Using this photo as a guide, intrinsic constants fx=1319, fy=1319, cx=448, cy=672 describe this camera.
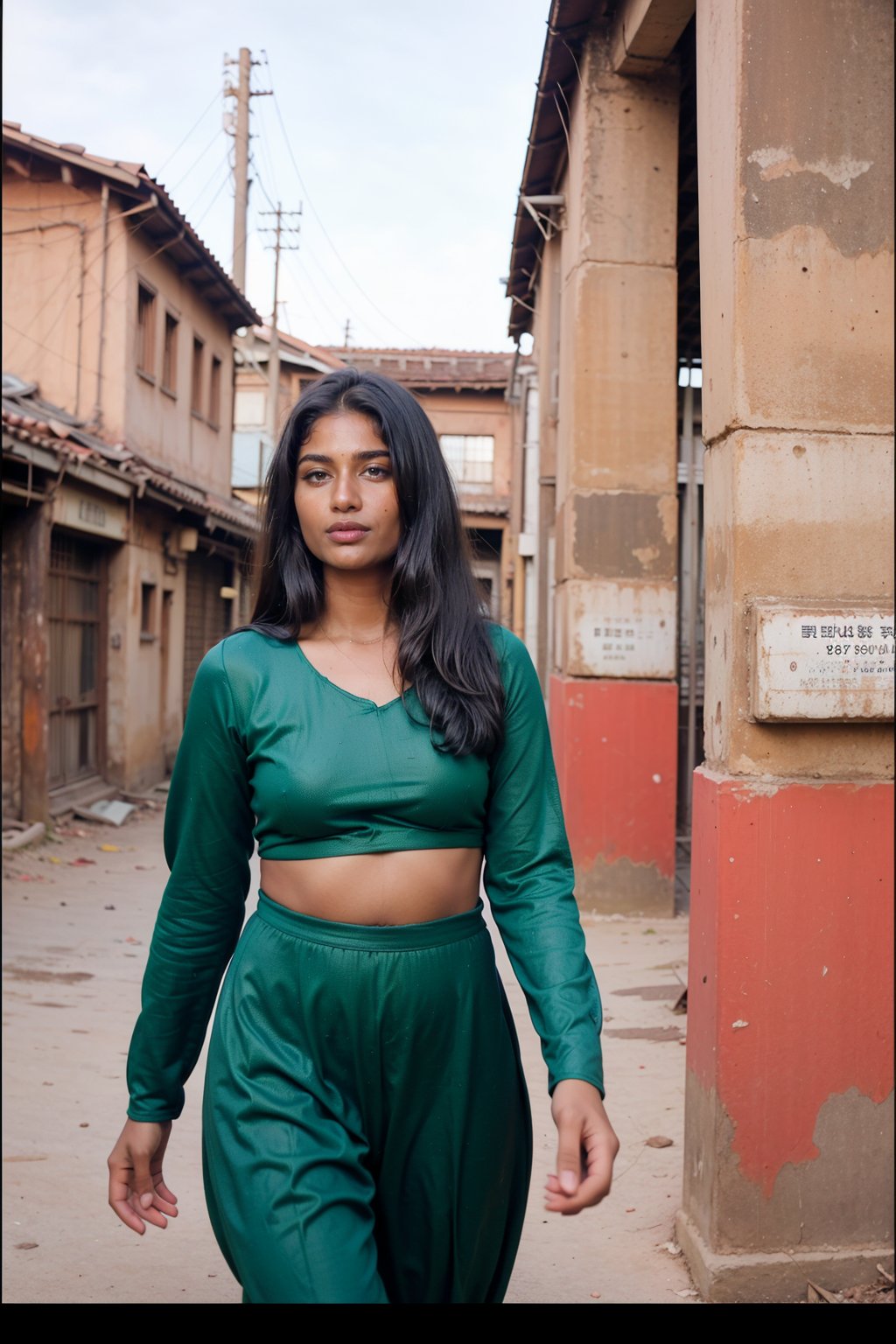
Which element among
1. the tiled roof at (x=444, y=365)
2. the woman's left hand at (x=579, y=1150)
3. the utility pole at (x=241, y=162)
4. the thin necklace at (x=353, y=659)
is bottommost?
the woman's left hand at (x=579, y=1150)

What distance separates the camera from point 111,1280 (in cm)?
380

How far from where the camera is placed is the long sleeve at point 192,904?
2.26 metres

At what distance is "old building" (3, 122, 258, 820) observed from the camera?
11852mm

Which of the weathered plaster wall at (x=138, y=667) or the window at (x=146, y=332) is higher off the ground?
the window at (x=146, y=332)

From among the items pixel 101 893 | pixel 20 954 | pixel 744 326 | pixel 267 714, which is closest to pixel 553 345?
pixel 101 893

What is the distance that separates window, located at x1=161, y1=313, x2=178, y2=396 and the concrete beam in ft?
35.4

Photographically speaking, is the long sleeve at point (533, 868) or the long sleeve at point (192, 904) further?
the long sleeve at point (192, 904)

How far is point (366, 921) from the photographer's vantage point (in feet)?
7.01

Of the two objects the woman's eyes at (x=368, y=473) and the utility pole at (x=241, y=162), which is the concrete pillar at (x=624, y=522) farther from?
the utility pole at (x=241, y=162)

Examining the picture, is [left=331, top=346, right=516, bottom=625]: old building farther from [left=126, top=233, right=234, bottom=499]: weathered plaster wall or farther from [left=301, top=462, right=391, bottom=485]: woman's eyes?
[left=301, top=462, right=391, bottom=485]: woman's eyes

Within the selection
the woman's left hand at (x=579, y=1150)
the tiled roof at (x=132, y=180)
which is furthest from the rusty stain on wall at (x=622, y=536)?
the tiled roof at (x=132, y=180)

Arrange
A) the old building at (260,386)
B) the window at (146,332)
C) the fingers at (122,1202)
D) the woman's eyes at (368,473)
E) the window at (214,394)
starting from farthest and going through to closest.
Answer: the old building at (260,386) → the window at (214,394) → the window at (146,332) → the woman's eyes at (368,473) → the fingers at (122,1202)

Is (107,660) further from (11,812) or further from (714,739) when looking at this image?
(714,739)

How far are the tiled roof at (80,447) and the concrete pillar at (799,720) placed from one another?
6827 millimetres
